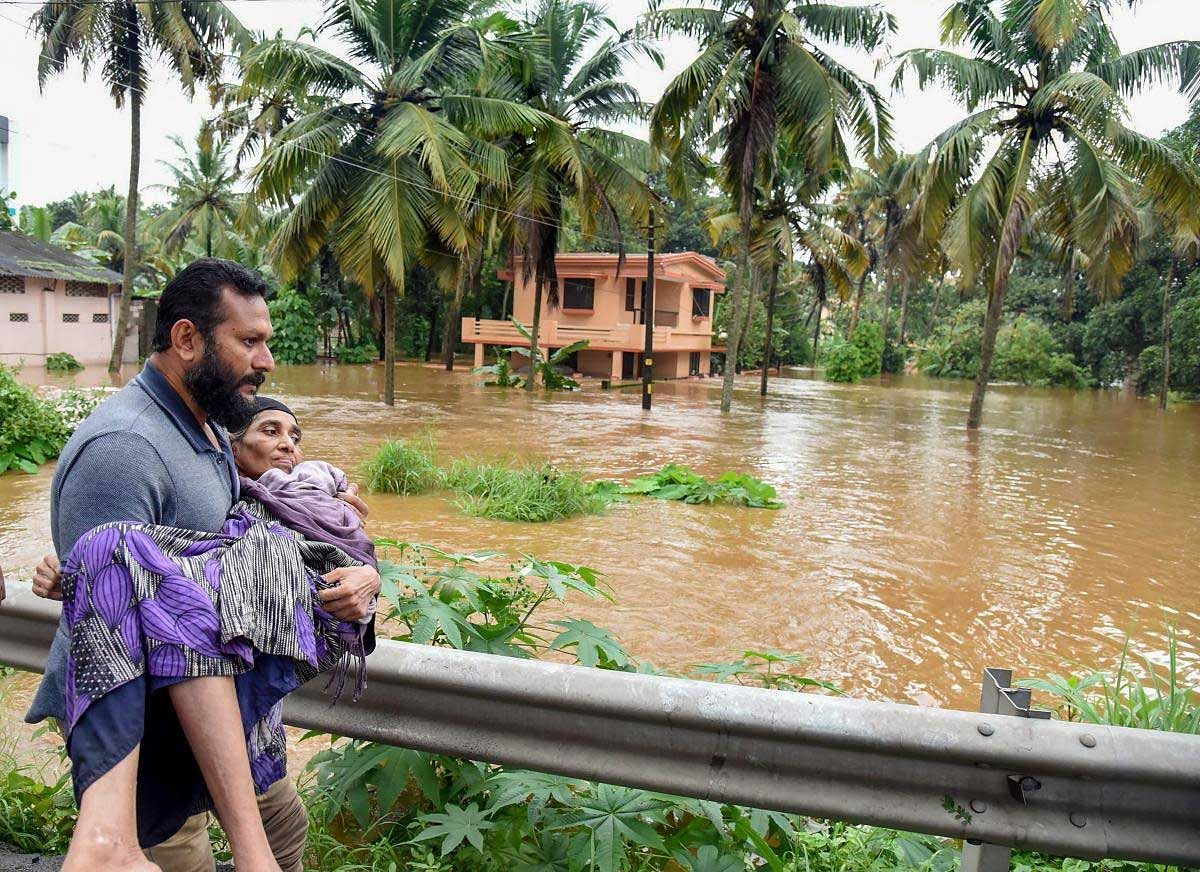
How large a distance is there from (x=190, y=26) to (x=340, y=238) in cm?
861

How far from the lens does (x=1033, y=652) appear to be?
676cm

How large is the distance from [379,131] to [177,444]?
1851 cm

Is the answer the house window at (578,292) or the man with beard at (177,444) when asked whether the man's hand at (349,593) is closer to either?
the man with beard at (177,444)

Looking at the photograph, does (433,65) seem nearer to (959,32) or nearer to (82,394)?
(82,394)

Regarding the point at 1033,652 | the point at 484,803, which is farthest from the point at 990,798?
the point at 1033,652

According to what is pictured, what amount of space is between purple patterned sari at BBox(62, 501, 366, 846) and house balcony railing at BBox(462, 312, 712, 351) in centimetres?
2994

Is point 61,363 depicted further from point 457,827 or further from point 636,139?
point 457,827

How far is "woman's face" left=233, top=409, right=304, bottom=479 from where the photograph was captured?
247cm

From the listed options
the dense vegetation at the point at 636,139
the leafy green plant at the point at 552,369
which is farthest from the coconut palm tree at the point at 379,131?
the leafy green plant at the point at 552,369

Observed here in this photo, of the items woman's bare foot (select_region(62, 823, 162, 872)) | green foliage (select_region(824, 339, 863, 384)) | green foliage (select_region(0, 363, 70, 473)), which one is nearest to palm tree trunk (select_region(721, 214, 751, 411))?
green foliage (select_region(0, 363, 70, 473))

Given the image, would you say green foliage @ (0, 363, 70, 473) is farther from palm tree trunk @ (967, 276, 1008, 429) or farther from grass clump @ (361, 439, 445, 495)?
palm tree trunk @ (967, 276, 1008, 429)

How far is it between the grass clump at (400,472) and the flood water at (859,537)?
310mm

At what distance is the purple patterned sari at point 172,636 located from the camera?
1.57 metres

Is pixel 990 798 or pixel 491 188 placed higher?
pixel 491 188
